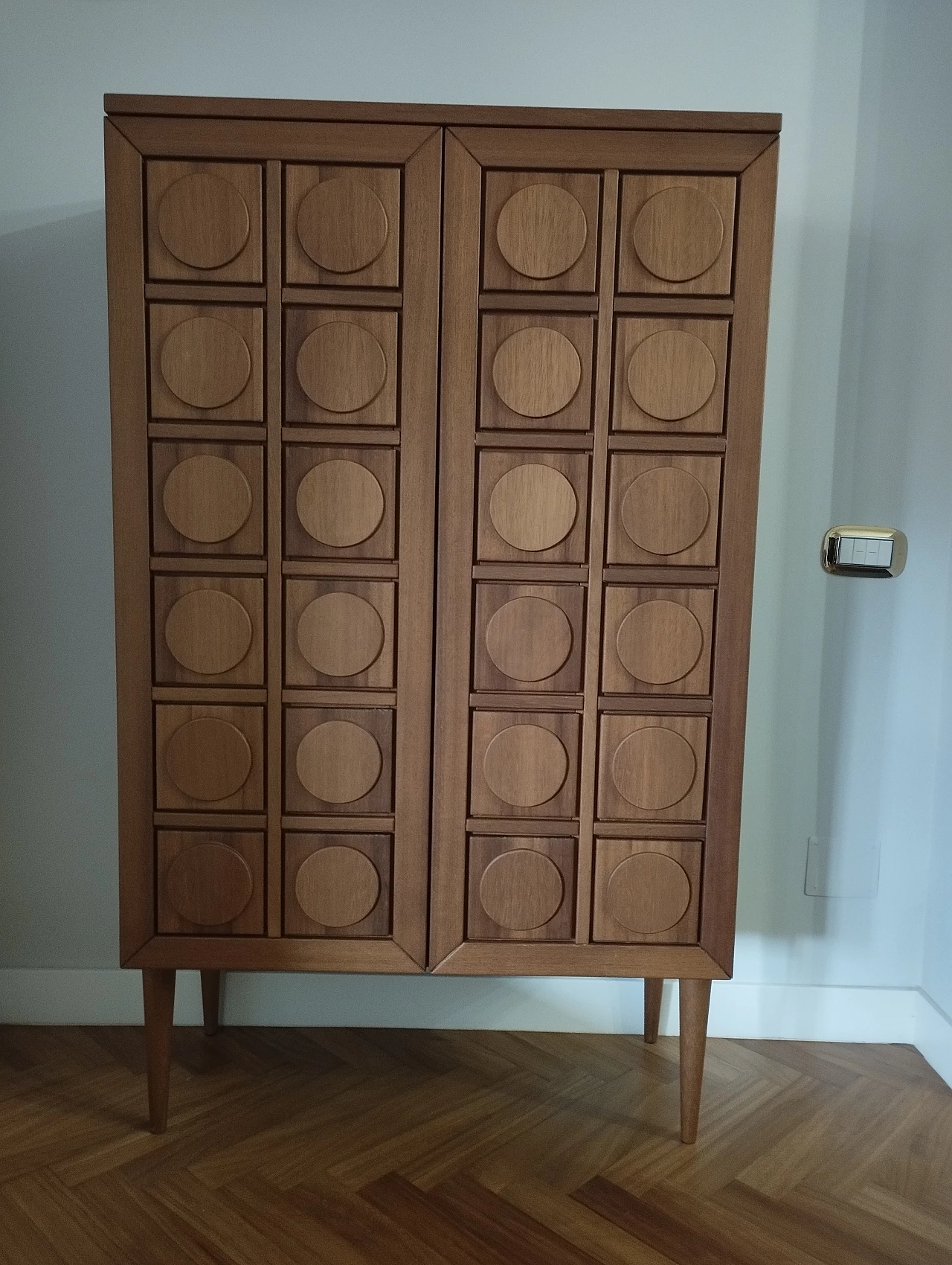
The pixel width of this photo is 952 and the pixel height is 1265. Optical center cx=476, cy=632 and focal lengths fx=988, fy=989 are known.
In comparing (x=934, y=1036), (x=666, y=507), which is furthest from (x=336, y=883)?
(x=934, y=1036)

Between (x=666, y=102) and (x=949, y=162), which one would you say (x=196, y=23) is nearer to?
(x=666, y=102)

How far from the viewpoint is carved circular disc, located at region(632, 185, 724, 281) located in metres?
1.54

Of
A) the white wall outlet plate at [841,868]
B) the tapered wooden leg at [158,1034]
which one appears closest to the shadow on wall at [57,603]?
the tapered wooden leg at [158,1034]

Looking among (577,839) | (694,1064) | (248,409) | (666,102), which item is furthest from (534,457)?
(694,1064)

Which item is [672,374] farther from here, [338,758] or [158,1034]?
[158,1034]

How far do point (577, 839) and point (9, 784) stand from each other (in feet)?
4.16

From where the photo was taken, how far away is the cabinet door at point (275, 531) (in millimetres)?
1536

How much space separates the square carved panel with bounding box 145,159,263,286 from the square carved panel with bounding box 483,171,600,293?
0.37 meters

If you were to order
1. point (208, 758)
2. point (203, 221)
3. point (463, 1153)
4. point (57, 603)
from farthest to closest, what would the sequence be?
1. point (57, 603)
2. point (463, 1153)
3. point (208, 758)
4. point (203, 221)

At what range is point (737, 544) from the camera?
5.24 ft

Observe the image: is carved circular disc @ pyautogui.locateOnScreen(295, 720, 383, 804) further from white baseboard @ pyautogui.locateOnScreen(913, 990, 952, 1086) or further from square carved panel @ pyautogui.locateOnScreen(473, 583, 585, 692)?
white baseboard @ pyautogui.locateOnScreen(913, 990, 952, 1086)

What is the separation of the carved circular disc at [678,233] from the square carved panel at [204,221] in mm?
602

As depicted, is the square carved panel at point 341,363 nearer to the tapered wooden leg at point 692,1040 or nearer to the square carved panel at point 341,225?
the square carved panel at point 341,225

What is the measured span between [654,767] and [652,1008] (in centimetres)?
76
